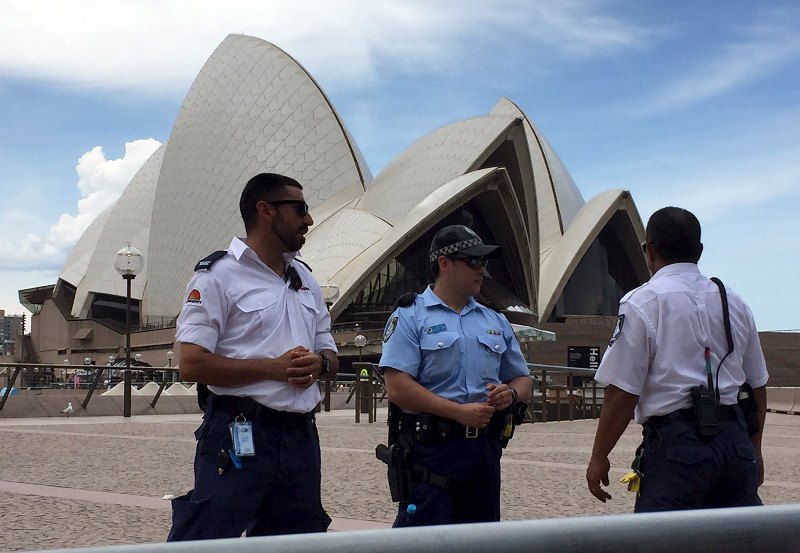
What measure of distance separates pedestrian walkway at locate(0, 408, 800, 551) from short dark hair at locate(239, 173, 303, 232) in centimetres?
171

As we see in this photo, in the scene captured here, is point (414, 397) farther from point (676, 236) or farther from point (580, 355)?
point (580, 355)

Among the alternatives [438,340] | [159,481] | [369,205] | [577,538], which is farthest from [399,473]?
[369,205]

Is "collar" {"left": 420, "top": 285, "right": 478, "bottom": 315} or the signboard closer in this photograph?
"collar" {"left": 420, "top": 285, "right": 478, "bottom": 315}

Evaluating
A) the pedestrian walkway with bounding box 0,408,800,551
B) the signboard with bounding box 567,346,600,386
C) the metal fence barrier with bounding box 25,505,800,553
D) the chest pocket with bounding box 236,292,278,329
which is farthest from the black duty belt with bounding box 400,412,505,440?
the signboard with bounding box 567,346,600,386

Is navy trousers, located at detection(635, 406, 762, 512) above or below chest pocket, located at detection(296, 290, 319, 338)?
below

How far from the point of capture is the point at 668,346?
2.52 meters

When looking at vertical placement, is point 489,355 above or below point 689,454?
above

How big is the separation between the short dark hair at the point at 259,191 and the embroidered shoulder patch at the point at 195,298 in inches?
10.2

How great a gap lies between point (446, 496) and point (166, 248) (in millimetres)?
44427

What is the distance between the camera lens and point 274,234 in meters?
2.65

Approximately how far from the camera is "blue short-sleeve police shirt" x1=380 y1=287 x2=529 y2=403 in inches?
113

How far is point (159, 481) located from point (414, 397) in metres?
3.60

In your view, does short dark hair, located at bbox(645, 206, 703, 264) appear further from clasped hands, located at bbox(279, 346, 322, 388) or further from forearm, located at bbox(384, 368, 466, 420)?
clasped hands, located at bbox(279, 346, 322, 388)

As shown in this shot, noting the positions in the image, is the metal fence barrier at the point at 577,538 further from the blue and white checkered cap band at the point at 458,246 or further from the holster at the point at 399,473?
the blue and white checkered cap band at the point at 458,246
